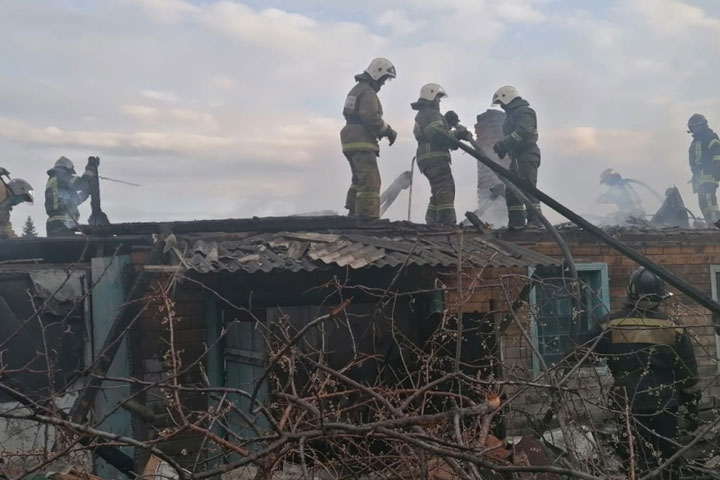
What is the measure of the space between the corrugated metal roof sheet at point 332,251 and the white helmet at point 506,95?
2577 mm

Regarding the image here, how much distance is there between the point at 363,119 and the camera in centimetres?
857

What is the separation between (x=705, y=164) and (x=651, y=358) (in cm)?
790

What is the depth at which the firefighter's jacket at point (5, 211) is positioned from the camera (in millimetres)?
9867

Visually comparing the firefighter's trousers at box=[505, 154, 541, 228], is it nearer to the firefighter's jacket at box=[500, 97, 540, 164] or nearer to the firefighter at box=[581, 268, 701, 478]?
the firefighter's jacket at box=[500, 97, 540, 164]

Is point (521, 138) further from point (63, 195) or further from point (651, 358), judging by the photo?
point (63, 195)

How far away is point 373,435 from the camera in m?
2.38

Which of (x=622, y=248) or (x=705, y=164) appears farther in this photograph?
(x=705, y=164)

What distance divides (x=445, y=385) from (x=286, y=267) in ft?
7.13

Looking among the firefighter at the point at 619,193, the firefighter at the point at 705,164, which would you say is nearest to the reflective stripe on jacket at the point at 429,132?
the firefighter at the point at 705,164

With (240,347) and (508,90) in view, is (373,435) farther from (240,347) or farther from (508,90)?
→ (508,90)

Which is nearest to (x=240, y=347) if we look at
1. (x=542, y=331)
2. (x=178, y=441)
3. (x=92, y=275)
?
(x=178, y=441)

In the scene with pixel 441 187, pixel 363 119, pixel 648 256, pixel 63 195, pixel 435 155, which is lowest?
pixel 648 256

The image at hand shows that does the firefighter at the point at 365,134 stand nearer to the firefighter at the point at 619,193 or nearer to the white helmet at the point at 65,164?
the white helmet at the point at 65,164

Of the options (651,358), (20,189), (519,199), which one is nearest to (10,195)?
(20,189)
